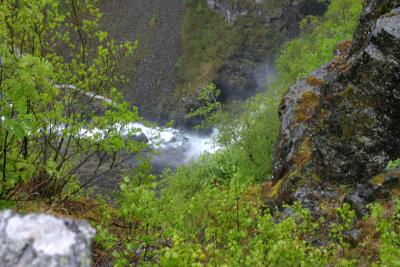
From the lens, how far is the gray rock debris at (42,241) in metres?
1.71

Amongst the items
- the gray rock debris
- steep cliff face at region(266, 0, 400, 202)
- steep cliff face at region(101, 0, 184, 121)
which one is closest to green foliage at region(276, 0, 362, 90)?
steep cliff face at region(266, 0, 400, 202)

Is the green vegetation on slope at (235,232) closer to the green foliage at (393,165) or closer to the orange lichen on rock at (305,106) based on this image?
the green foliage at (393,165)

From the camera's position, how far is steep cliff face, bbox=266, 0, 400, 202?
43.4 ft

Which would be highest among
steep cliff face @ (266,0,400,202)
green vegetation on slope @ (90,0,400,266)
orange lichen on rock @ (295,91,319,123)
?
orange lichen on rock @ (295,91,319,123)

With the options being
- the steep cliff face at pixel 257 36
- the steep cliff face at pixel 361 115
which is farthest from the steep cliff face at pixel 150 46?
the steep cliff face at pixel 361 115

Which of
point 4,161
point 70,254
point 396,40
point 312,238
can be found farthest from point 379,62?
point 70,254

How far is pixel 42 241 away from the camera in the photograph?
5.75ft

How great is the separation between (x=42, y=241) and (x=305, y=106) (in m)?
18.4

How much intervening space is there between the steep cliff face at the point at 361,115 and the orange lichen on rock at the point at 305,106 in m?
1.93

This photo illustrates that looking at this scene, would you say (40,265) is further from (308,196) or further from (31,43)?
(308,196)

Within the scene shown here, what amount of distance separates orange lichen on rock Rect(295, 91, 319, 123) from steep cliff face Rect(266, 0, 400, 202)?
193 centimetres

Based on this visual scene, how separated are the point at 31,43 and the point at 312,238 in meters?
7.97

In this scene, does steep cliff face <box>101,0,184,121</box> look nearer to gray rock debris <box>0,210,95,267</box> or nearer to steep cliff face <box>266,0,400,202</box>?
steep cliff face <box>266,0,400,202</box>

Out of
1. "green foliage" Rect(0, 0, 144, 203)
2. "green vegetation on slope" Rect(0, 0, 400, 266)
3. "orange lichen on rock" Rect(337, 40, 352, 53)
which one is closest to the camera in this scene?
"green vegetation on slope" Rect(0, 0, 400, 266)
